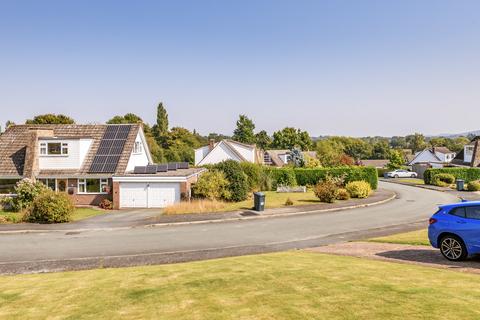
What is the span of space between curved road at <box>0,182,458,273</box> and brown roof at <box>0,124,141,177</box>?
463 inches

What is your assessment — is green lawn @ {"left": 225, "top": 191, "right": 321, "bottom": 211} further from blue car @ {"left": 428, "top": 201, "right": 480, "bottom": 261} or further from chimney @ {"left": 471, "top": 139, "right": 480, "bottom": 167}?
chimney @ {"left": 471, "top": 139, "right": 480, "bottom": 167}

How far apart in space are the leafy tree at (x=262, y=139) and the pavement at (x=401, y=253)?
104 metres

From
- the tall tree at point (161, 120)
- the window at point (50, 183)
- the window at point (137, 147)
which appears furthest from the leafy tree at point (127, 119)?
the window at point (50, 183)

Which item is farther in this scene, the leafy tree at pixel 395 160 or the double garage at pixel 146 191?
the leafy tree at pixel 395 160

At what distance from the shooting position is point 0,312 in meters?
8.10

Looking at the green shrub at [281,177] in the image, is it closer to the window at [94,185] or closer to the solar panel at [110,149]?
the solar panel at [110,149]

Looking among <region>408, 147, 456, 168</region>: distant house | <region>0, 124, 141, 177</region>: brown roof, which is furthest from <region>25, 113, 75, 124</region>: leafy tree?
<region>408, 147, 456, 168</region>: distant house

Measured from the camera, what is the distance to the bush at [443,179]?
48531 mm

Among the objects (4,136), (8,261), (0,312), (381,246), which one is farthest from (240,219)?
(4,136)

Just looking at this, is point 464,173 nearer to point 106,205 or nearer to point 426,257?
point 106,205

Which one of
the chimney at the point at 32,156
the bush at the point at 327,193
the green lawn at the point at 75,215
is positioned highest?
the chimney at the point at 32,156

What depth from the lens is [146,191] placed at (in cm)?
3111

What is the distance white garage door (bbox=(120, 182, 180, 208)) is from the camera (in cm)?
3106

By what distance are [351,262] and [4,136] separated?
3363 centimetres
